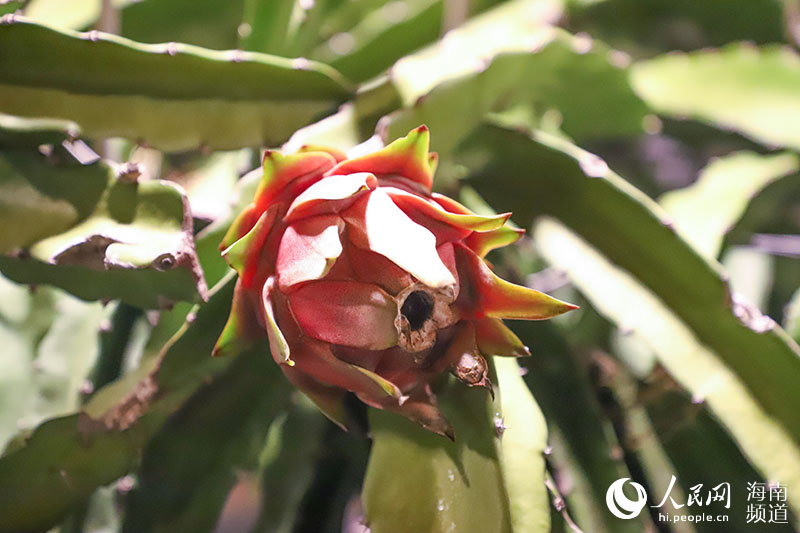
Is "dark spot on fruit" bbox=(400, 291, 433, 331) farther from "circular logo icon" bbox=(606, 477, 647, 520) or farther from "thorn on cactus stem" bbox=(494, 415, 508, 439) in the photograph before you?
"circular logo icon" bbox=(606, 477, 647, 520)

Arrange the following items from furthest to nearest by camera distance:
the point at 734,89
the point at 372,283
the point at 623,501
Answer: the point at 734,89
the point at 623,501
the point at 372,283

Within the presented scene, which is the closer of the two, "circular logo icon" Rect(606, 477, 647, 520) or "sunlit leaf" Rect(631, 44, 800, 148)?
"circular logo icon" Rect(606, 477, 647, 520)

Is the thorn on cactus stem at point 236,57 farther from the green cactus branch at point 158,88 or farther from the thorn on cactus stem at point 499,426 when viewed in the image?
the thorn on cactus stem at point 499,426

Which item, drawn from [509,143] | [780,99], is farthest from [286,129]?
[780,99]

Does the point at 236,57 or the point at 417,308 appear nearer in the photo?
the point at 417,308

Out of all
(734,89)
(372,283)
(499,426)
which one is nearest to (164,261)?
(372,283)

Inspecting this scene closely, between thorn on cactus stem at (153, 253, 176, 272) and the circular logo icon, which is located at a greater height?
thorn on cactus stem at (153, 253, 176, 272)

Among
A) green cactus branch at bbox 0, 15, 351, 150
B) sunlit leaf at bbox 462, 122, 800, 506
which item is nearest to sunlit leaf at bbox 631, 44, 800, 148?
sunlit leaf at bbox 462, 122, 800, 506

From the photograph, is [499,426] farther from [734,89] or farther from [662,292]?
[734,89]
